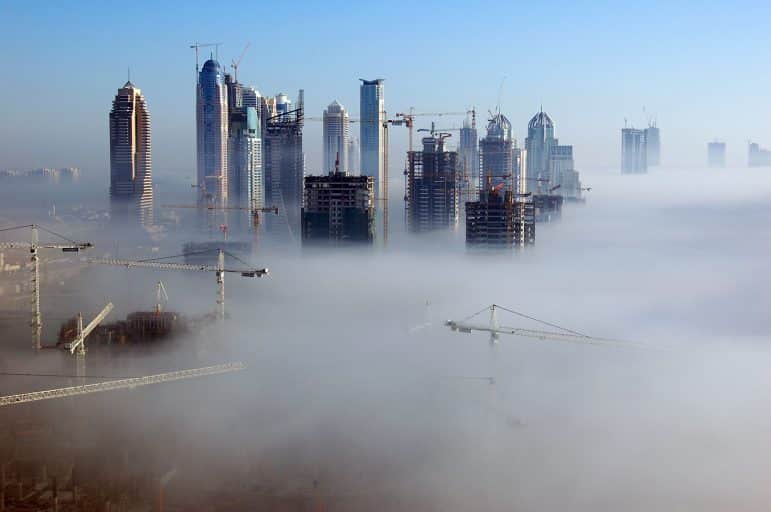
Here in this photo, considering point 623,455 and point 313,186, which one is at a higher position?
point 313,186

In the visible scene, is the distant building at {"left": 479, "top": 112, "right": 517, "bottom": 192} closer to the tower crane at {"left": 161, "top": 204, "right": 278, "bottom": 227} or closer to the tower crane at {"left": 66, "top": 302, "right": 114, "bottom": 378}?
the tower crane at {"left": 161, "top": 204, "right": 278, "bottom": 227}

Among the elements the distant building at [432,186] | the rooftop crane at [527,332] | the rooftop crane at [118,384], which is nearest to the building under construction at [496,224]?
the rooftop crane at [527,332]

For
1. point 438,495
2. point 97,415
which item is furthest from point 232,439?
point 438,495

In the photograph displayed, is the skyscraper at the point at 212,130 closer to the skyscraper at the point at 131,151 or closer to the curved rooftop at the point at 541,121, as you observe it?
the skyscraper at the point at 131,151

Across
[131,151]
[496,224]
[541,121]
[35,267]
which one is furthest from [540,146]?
[35,267]

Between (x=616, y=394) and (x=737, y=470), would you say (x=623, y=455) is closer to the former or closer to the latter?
(x=737, y=470)

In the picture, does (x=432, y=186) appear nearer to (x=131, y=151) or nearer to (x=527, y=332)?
(x=131, y=151)

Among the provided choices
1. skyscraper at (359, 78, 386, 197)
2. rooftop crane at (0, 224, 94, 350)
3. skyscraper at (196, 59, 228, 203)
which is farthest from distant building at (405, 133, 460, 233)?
rooftop crane at (0, 224, 94, 350)
